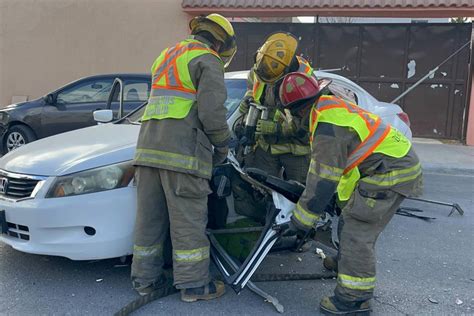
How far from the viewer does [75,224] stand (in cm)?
306

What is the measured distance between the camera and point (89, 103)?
772 centimetres

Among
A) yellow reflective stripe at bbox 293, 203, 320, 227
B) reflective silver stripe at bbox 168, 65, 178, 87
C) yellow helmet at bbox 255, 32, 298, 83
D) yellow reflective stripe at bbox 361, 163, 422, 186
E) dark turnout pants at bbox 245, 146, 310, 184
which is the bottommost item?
yellow reflective stripe at bbox 293, 203, 320, 227

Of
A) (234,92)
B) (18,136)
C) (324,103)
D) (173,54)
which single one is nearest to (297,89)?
(324,103)

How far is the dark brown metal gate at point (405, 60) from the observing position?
10.2m

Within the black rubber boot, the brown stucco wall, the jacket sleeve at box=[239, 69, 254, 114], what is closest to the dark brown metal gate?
the brown stucco wall

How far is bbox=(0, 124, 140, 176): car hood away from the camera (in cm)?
315

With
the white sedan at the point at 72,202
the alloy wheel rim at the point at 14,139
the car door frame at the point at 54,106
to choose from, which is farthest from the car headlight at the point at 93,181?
the alloy wheel rim at the point at 14,139

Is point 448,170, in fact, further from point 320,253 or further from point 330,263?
point 330,263

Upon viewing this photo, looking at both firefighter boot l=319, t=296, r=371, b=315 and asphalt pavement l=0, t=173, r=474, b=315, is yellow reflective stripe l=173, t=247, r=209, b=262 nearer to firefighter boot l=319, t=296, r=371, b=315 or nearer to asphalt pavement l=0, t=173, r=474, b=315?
asphalt pavement l=0, t=173, r=474, b=315

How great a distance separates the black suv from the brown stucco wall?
345 centimetres

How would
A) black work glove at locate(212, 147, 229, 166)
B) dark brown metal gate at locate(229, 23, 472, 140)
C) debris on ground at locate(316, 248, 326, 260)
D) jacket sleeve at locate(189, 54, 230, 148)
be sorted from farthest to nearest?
dark brown metal gate at locate(229, 23, 472, 140) < debris on ground at locate(316, 248, 326, 260) < black work glove at locate(212, 147, 229, 166) < jacket sleeve at locate(189, 54, 230, 148)

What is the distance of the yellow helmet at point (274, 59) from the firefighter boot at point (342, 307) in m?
1.59

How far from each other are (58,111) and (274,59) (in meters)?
5.25

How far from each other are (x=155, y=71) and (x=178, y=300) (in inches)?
58.8
